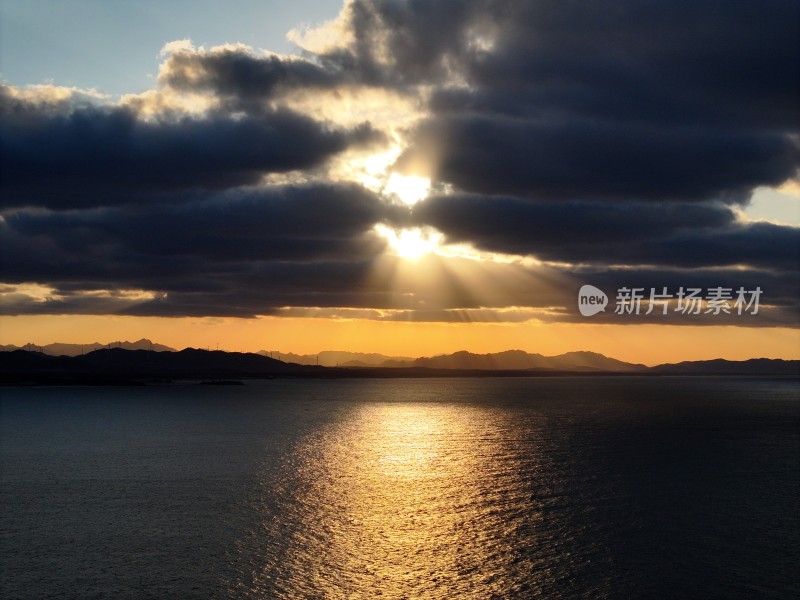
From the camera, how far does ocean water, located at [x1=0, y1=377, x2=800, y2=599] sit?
34562mm

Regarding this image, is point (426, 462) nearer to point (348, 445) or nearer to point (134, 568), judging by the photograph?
point (348, 445)

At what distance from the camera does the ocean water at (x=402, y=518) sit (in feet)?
113

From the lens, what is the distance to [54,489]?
5850 cm

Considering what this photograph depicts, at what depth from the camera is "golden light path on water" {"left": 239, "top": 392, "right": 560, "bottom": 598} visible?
113ft

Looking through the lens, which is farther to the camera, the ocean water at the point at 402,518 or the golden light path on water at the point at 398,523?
the ocean water at the point at 402,518

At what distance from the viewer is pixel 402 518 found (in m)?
48.1

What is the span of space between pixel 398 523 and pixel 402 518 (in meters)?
1.50

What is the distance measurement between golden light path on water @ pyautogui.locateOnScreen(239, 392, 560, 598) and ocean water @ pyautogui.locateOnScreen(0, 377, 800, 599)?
0.16 metres

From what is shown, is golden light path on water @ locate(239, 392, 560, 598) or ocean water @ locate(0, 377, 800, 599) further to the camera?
ocean water @ locate(0, 377, 800, 599)

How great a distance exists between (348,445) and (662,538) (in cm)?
5571

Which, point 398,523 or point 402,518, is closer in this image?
point 398,523

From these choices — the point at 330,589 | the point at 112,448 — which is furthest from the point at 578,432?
the point at 330,589

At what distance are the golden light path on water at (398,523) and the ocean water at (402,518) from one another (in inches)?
6.5

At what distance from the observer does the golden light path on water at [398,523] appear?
34.4m
